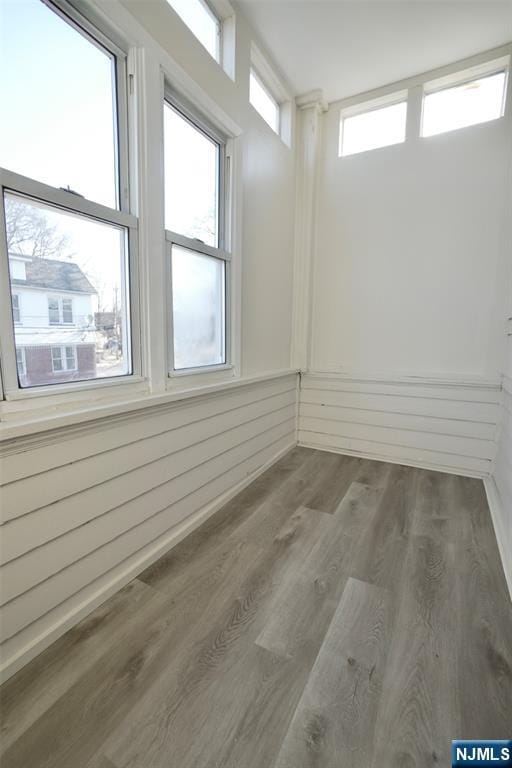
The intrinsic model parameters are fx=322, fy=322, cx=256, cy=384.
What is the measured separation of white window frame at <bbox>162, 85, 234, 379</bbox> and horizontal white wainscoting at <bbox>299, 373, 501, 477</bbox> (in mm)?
1374

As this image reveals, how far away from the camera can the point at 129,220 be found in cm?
146

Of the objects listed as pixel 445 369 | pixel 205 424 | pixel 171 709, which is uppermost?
pixel 445 369

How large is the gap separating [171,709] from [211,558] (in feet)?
2.27

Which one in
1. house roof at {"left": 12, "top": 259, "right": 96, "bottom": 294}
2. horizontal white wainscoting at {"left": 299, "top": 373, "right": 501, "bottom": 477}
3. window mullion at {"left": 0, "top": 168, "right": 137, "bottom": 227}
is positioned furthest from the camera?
horizontal white wainscoting at {"left": 299, "top": 373, "right": 501, "bottom": 477}

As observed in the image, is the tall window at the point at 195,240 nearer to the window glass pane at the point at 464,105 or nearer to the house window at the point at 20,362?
the house window at the point at 20,362

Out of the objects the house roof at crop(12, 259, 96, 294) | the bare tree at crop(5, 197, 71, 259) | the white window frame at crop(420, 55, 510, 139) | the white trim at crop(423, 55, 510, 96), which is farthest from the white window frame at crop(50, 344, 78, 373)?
the white trim at crop(423, 55, 510, 96)

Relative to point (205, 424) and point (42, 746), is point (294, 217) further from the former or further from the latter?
point (42, 746)

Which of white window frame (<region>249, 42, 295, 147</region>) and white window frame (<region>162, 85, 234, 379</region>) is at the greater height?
white window frame (<region>249, 42, 295, 147</region>)

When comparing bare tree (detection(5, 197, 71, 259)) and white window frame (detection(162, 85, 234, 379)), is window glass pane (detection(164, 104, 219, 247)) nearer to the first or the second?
white window frame (detection(162, 85, 234, 379))

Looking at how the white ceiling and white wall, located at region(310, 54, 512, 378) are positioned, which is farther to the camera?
white wall, located at region(310, 54, 512, 378)

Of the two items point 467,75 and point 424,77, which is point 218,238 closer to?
point 424,77

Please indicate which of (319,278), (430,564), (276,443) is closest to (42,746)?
(430,564)

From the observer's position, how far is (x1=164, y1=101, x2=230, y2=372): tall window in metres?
1.73

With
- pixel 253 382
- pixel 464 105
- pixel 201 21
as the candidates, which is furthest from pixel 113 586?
pixel 464 105
